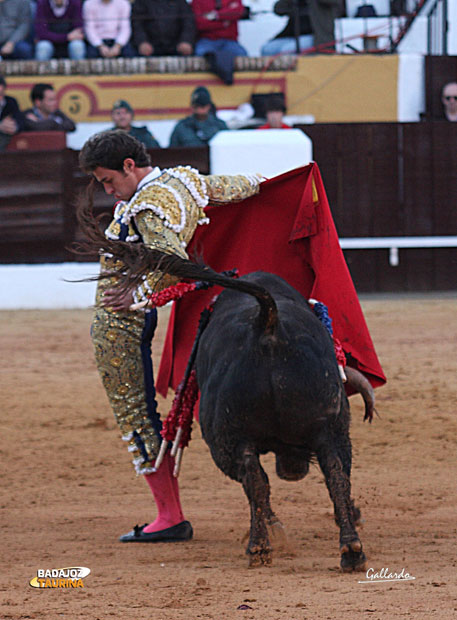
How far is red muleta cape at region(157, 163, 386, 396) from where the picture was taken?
110 inches

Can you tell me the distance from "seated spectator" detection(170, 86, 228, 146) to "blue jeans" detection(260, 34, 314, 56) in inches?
61.9

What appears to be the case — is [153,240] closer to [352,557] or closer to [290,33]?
[352,557]

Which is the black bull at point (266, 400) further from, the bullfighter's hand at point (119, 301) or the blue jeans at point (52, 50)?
the blue jeans at point (52, 50)

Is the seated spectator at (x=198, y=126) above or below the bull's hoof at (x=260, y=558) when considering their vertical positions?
above

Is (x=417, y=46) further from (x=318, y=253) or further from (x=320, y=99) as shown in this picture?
(x=318, y=253)

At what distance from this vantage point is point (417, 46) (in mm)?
10664

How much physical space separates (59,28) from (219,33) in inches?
65.0

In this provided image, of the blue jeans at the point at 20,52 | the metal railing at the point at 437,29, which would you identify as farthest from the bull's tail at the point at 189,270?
the blue jeans at the point at 20,52

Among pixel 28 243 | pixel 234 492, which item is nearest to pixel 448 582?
pixel 234 492

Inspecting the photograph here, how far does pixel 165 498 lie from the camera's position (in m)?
2.79

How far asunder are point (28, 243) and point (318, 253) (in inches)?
232

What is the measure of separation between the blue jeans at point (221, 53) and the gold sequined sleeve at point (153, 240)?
22.9 feet

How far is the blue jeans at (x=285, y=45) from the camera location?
9.70 m

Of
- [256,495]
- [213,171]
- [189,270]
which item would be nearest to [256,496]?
[256,495]
